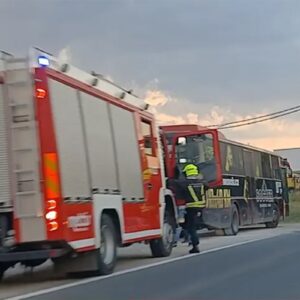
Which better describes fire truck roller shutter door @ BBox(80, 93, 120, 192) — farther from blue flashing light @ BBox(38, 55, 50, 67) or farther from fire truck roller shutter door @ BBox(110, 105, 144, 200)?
blue flashing light @ BBox(38, 55, 50, 67)

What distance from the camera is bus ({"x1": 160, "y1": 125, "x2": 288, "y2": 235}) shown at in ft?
71.0

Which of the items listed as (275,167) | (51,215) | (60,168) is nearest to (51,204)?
(51,215)

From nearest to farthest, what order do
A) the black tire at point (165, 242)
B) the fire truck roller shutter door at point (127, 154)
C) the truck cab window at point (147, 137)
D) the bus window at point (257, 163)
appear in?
the fire truck roller shutter door at point (127, 154)
the truck cab window at point (147, 137)
the black tire at point (165, 242)
the bus window at point (257, 163)

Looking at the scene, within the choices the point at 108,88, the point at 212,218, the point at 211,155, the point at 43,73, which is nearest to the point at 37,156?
the point at 43,73

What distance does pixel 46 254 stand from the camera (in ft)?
37.1

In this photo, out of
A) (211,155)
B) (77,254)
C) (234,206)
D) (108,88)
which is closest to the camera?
(77,254)

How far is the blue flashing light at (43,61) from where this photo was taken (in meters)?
11.4

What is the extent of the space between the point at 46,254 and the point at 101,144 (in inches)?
96.1

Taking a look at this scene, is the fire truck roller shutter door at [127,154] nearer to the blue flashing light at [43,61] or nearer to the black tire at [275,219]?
the blue flashing light at [43,61]

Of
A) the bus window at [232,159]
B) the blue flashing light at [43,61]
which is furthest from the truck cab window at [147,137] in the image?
the bus window at [232,159]

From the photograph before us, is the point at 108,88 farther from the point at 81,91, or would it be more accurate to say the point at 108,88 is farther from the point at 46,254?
the point at 46,254

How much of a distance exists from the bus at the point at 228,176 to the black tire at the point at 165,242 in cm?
68

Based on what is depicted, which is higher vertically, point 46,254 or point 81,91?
point 81,91

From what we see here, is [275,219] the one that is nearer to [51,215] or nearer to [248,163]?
[248,163]
